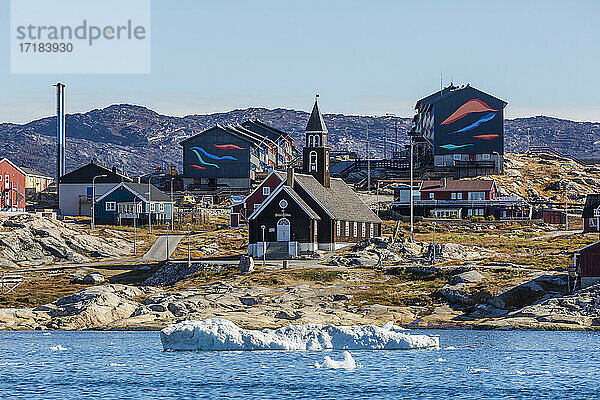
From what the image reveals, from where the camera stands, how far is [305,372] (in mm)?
46656

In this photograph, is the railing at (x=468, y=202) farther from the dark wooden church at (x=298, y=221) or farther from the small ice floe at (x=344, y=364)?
the small ice floe at (x=344, y=364)

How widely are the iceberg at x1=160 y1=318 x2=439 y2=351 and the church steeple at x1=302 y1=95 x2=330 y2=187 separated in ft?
155

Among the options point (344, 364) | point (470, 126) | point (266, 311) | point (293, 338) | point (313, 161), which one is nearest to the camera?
point (344, 364)

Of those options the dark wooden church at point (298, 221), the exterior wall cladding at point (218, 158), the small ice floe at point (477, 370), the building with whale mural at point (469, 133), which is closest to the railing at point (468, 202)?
the building with whale mural at point (469, 133)

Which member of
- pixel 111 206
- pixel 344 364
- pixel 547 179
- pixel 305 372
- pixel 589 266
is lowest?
pixel 305 372

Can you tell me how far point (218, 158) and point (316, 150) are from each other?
207 ft

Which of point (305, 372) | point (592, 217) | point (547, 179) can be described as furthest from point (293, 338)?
point (547, 179)

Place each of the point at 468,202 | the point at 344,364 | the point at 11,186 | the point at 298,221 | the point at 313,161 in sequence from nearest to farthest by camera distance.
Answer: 1. the point at 344,364
2. the point at 298,221
3. the point at 313,161
4. the point at 468,202
5. the point at 11,186

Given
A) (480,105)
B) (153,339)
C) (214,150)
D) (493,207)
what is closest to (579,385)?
(153,339)

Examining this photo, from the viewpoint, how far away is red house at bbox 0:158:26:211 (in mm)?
130625

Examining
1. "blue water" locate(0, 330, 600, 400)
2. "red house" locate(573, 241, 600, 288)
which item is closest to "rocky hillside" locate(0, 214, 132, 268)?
"blue water" locate(0, 330, 600, 400)

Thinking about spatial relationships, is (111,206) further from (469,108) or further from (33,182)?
(469,108)

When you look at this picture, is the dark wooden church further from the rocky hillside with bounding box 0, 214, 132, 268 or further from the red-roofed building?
the red-roofed building

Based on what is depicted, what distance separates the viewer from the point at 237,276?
81562 millimetres
